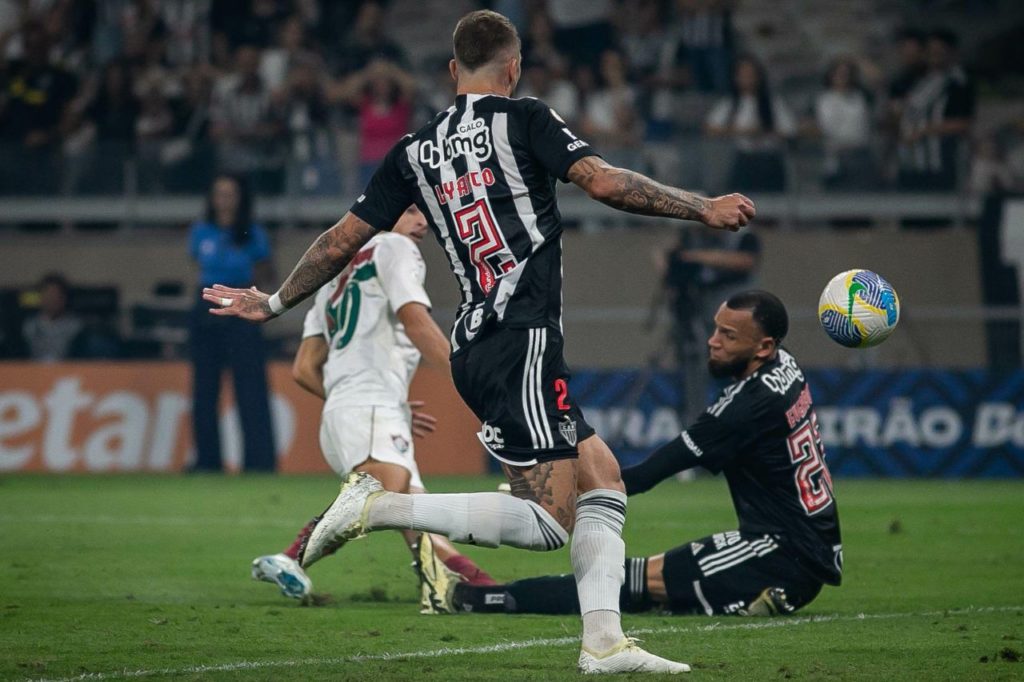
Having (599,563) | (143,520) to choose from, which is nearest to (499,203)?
(599,563)

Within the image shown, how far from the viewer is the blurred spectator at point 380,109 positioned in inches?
695

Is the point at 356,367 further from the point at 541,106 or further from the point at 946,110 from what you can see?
the point at 946,110

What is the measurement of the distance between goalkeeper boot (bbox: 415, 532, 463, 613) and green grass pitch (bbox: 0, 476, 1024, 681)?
0.42ft

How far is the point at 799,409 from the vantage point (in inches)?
279

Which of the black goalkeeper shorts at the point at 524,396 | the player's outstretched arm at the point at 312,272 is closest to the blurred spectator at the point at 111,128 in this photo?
the player's outstretched arm at the point at 312,272

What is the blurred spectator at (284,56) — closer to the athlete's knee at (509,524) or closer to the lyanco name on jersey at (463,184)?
the lyanco name on jersey at (463,184)

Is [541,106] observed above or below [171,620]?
above

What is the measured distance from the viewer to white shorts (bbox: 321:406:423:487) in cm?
768

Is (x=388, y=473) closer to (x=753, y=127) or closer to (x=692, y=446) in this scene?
(x=692, y=446)

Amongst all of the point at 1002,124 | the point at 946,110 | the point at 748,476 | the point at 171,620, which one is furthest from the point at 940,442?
the point at 171,620

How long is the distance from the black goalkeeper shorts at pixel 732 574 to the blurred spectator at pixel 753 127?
35.0 feet

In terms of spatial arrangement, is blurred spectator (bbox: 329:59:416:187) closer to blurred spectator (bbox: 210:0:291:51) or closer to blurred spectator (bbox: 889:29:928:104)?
blurred spectator (bbox: 210:0:291:51)

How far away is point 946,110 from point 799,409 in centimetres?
1176

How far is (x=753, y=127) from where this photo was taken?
17953 mm
